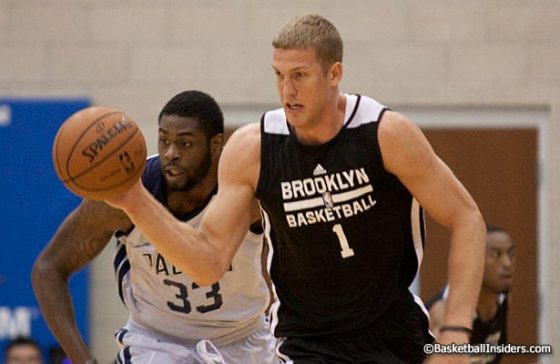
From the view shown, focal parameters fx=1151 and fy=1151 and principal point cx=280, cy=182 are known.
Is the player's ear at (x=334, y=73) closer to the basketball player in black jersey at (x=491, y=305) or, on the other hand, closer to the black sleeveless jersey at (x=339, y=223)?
the black sleeveless jersey at (x=339, y=223)

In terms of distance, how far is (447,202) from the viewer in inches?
156

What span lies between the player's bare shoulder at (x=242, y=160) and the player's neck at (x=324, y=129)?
17 centimetres

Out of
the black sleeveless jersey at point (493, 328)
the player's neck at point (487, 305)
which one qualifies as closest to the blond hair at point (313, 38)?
the black sleeveless jersey at point (493, 328)

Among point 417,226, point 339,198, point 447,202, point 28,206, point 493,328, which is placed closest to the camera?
point 447,202

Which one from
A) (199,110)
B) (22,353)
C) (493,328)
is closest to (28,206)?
(22,353)

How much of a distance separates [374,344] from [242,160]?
2.68ft

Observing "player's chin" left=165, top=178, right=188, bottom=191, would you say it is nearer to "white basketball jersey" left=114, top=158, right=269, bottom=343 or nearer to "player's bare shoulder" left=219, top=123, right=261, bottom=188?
"white basketball jersey" left=114, top=158, right=269, bottom=343

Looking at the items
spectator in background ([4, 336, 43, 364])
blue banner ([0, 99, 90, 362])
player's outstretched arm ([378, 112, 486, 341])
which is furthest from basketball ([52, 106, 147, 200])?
A: blue banner ([0, 99, 90, 362])

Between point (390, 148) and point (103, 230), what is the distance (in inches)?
57.8

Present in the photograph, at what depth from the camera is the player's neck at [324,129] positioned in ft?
13.4

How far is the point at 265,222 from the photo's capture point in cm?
423

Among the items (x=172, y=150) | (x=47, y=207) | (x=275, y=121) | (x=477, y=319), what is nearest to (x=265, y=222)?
(x=275, y=121)

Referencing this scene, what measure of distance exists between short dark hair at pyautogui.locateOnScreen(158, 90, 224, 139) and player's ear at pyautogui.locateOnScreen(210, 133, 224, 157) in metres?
0.02

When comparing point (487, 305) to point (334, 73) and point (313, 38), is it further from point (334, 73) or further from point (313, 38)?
point (313, 38)
